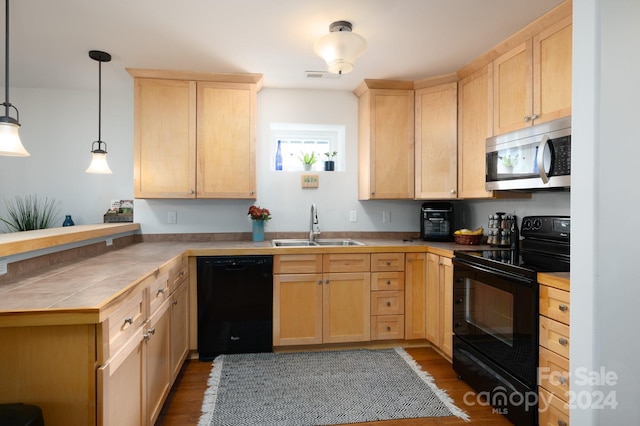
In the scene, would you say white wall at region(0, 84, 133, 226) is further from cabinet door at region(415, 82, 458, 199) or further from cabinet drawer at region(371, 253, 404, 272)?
cabinet door at region(415, 82, 458, 199)

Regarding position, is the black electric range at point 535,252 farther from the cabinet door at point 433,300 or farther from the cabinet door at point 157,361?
the cabinet door at point 157,361

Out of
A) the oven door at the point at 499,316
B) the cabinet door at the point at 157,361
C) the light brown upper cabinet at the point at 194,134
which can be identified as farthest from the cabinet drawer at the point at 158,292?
the oven door at the point at 499,316

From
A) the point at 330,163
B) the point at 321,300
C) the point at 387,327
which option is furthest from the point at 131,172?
the point at 387,327

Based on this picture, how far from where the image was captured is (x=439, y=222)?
323cm

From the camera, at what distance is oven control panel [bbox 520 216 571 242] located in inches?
84.3

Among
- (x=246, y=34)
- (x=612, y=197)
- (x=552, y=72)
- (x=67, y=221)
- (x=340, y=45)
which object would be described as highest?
→ (x=246, y=34)

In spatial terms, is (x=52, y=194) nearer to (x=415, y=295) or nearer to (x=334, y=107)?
(x=334, y=107)

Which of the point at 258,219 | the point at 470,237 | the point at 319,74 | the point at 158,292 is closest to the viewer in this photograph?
the point at 158,292

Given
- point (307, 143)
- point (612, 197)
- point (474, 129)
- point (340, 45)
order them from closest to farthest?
point (612, 197) < point (340, 45) < point (474, 129) < point (307, 143)

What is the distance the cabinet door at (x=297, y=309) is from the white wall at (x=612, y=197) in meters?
1.87

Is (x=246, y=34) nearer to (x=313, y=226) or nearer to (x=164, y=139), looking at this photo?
(x=164, y=139)

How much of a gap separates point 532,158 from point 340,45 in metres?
1.40

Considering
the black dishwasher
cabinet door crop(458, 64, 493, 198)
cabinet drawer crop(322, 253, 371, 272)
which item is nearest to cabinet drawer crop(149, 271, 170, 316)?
the black dishwasher

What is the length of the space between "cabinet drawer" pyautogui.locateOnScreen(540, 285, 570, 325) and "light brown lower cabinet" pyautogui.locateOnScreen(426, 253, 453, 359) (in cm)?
89
